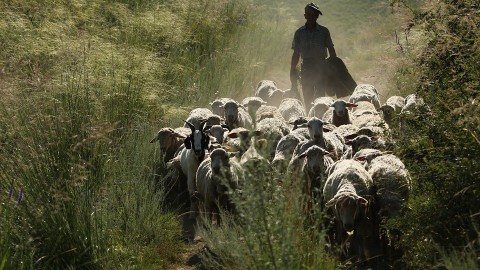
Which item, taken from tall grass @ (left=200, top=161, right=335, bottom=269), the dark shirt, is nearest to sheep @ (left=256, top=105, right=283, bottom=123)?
the dark shirt

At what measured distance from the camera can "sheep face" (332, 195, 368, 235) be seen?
27.0 ft

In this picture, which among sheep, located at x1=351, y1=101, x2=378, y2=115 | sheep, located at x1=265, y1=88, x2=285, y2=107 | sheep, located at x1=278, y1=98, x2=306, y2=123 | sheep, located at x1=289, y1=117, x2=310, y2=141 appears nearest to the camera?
sheep, located at x1=289, y1=117, x2=310, y2=141

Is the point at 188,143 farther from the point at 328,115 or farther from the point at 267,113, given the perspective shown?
the point at 328,115

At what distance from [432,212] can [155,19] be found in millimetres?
9064

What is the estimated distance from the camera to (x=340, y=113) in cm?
1263

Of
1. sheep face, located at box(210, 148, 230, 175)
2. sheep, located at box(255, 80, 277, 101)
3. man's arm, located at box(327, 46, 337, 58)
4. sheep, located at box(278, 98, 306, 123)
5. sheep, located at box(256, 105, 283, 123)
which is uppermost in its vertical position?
man's arm, located at box(327, 46, 337, 58)

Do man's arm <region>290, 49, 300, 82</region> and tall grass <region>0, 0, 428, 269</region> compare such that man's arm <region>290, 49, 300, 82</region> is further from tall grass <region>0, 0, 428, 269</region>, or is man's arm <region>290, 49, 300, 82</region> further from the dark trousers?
tall grass <region>0, 0, 428, 269</region>

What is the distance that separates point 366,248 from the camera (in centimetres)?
873

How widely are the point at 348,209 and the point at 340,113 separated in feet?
14.8

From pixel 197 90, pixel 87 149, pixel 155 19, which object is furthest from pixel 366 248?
pixel 155 19

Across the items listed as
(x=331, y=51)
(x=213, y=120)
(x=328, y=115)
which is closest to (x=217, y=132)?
(x=213, y=120)

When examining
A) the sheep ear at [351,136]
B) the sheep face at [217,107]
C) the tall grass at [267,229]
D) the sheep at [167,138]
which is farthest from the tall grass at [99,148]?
the sheep ear at [351,136]

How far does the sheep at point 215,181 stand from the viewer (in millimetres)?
9461

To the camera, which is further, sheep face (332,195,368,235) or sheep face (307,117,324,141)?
sheep face (307,117,324,141)
